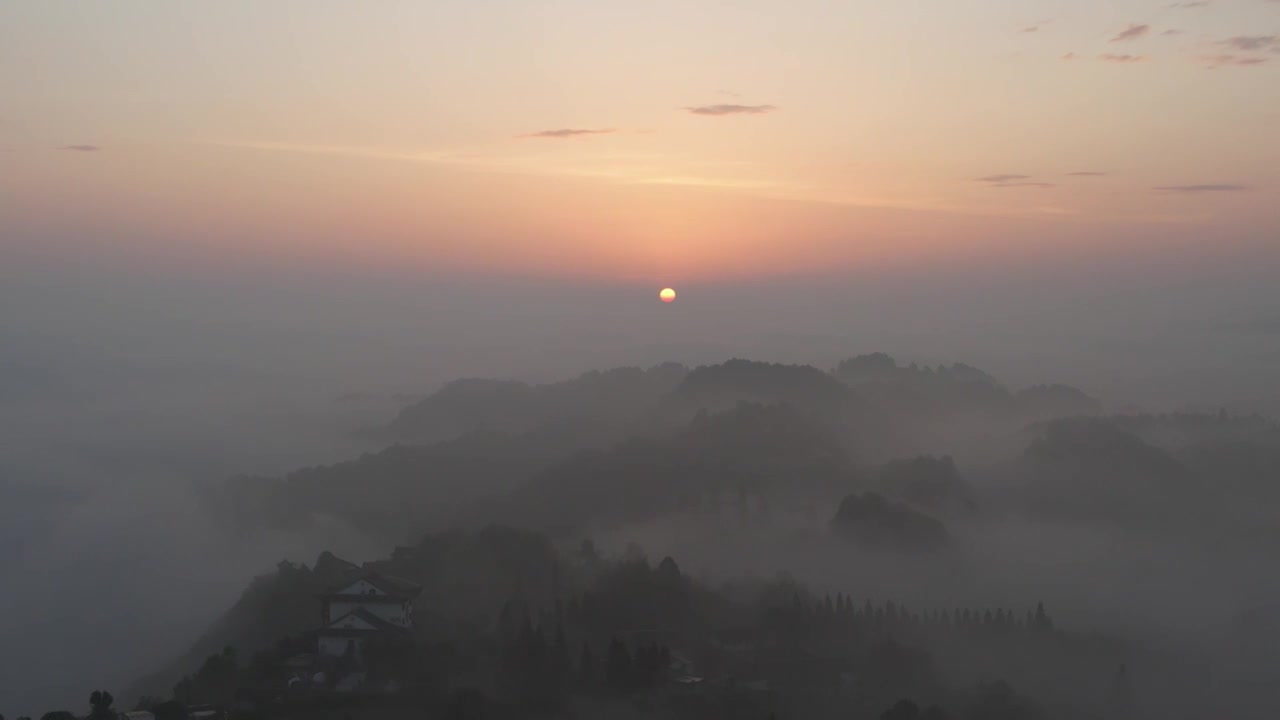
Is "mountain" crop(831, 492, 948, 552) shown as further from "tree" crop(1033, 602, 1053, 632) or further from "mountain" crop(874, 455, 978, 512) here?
"tree" crop(1033, 602, 1053, 632)

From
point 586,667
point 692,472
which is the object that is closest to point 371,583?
point 586,667

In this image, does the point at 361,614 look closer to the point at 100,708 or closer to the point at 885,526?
the point at 100,708

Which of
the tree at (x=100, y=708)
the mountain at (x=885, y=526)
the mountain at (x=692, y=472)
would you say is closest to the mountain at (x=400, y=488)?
the mountain at (x=692, y=472)

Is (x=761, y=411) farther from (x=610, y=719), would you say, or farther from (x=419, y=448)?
(x=610, y=719)

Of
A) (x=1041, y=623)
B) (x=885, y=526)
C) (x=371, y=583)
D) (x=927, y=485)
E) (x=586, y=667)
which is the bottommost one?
(x=1041, y=623)

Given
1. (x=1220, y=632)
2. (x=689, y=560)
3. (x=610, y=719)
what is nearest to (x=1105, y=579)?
(x=1220, y=632)

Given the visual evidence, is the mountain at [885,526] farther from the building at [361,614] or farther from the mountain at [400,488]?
the building at [361,614]

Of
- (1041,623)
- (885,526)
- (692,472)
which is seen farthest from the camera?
(692,472)

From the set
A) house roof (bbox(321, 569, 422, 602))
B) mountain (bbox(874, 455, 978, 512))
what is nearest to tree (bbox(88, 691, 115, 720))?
house roof (bbox(321, 569, 422, 602))
